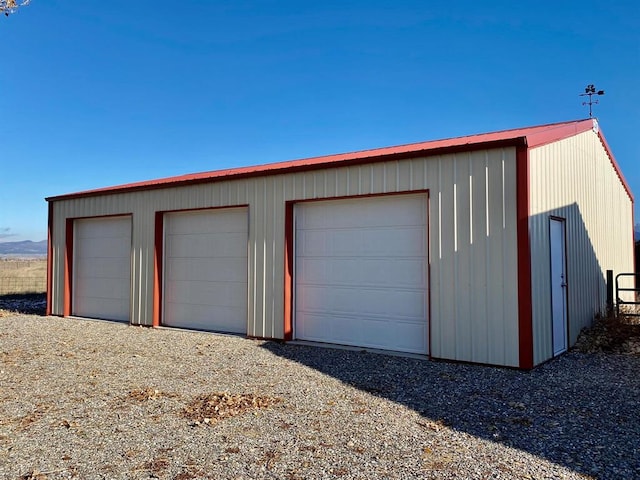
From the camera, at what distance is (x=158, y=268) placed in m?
10.0

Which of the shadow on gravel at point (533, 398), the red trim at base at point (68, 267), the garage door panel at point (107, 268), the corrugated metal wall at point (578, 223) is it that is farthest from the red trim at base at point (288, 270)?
the red trim at base at point (68, 267)

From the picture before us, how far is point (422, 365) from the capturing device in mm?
6297

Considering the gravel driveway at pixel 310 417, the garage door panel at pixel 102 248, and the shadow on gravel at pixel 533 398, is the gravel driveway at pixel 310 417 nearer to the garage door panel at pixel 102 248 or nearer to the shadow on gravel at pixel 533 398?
the shadow on gravel at pixel 533 398

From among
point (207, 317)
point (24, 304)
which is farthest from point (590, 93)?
point (24, 304)

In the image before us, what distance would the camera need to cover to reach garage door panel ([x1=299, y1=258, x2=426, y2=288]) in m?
7.08

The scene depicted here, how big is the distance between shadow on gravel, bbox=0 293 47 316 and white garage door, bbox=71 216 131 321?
194cm

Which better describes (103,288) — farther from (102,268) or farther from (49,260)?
(49,260)

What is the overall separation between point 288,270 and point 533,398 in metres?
4.47

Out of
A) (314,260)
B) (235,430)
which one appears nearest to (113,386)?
(235,430)

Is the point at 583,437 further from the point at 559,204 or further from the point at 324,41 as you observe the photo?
the point at 324,41

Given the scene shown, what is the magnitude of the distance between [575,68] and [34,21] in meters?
14.2

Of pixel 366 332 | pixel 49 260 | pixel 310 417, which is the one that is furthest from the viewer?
pixel 49 260

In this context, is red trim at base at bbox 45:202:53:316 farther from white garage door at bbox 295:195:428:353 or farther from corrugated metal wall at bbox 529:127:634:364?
corrugated metal wall at bbox 529:127:634:364

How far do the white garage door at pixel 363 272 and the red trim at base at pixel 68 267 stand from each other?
685cm
